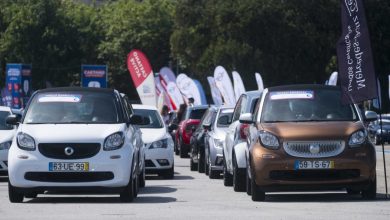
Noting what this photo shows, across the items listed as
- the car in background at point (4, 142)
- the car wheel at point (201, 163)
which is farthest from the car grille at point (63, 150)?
the car wheel at point (201, 163)

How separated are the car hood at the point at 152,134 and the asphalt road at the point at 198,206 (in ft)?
14.4

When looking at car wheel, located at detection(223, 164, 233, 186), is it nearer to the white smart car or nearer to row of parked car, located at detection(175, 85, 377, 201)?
row of parked car, located at detection(175, 85, 377, 201)

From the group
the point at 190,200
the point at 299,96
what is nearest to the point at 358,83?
the point at 299,96

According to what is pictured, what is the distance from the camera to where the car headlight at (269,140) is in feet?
61.1

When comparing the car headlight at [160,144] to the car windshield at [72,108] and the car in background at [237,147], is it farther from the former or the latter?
the car windshield at [72,108]

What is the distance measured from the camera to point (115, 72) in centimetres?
Answer: 10212

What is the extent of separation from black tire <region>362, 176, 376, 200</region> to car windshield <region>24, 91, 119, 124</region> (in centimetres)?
380

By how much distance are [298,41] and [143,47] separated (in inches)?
950

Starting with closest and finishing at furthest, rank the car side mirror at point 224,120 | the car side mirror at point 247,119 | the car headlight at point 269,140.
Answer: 1. the car headlight at point 269,140
2. the car side mirror at point 247,119
3. the car side mirror at point 224,120

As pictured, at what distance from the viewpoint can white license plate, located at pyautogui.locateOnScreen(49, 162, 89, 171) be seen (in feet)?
61.0

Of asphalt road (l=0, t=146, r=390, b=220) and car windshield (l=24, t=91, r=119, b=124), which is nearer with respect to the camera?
asphalt road (l=0, t=146, r=390, b=220)

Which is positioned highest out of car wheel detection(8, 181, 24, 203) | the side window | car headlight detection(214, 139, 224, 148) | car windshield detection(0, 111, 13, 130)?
the side window

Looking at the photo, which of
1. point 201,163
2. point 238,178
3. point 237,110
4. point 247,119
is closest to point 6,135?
point 237,110

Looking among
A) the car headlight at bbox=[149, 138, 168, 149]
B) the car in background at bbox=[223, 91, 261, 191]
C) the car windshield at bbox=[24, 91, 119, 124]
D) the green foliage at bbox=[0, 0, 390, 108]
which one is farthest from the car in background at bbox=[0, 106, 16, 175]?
the green foliage at bbox=[0, 0, 390, 108]
